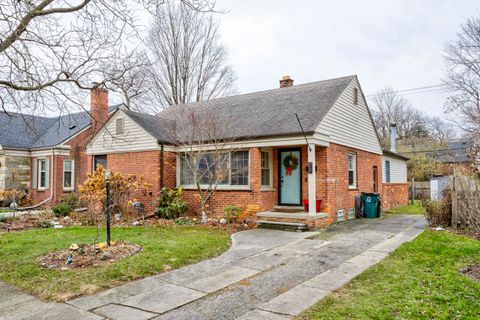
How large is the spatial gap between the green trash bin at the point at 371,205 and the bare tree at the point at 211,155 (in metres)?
5.21

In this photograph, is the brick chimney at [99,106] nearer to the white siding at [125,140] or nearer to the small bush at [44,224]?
the white siding at [125,140]

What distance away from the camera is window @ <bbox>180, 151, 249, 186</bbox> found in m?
11.8

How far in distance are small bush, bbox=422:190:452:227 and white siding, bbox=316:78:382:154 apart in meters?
3.67

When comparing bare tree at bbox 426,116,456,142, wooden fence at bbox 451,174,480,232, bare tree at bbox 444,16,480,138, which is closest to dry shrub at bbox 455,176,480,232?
wooden fence at bbox 451,174,480,232

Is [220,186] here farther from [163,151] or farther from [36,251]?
[36,251]

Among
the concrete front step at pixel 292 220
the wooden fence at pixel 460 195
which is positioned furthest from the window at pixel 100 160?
the wooden fence at pixel 460 195

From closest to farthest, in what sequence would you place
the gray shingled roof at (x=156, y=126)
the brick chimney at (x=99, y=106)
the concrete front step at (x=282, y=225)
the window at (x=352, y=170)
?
the concrete front step at (x=282, y=225), the gray shingled roof at (x=156, y=126), the window at (x=352, y=170), the brick chimney at (x=99, y=106)

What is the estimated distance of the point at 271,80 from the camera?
33219mm

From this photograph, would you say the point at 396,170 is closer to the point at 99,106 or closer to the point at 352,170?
the point at 352,170

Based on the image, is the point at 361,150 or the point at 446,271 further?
the point at 361,150

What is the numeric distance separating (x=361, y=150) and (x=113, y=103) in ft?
56.3

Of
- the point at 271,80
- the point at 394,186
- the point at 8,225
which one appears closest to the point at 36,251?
the point at 8,225

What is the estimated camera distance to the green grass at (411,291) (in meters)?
3.95

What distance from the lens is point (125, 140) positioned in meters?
12.6
